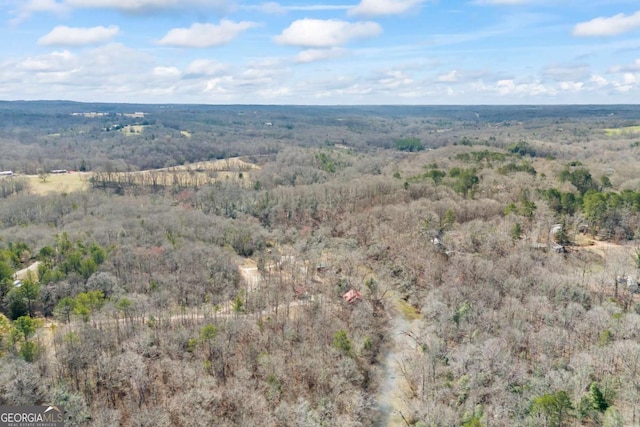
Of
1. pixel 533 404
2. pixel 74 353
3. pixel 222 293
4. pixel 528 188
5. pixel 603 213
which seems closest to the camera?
pixel 533 404

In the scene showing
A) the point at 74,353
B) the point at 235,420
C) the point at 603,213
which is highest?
the point at 603,213

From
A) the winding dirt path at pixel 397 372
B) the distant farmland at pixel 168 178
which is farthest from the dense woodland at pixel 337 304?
the distant farmland at pixel 168 178

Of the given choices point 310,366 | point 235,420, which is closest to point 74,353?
point 235,420

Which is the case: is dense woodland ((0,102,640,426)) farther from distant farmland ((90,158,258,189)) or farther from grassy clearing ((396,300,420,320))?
distant farmland ((90,158,258,189))

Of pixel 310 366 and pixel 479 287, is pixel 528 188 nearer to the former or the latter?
pixel 479 287
